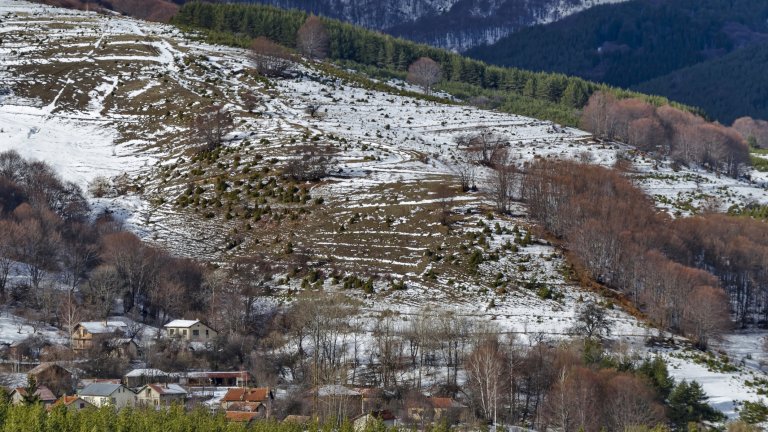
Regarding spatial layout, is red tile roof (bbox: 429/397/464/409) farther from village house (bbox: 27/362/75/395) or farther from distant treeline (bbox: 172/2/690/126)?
distant treeline (bbox: 172/2/690/126)

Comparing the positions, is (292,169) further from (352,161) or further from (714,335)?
(714,335)

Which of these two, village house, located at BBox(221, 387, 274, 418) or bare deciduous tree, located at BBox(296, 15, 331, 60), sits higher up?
bare deciduous tree, located at BBox(296, 15, 331, 60)

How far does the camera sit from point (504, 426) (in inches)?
2293

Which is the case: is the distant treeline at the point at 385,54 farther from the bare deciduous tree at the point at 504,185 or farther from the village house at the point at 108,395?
the village house at the point at 108,395

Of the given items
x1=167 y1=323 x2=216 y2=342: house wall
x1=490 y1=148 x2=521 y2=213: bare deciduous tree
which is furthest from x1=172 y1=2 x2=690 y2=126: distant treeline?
x1=167 y1=323 x2=216 y2=342: house wall

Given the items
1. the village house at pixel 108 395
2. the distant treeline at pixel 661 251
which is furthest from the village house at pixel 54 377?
the distant treeline at pixel 661 251

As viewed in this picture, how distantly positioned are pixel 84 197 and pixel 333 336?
37.7m

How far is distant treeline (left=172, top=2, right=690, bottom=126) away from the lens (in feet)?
506

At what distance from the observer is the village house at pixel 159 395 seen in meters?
60.5

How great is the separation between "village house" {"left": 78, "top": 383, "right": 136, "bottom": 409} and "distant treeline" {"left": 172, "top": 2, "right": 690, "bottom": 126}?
3787 inches

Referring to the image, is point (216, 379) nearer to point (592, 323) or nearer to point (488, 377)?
point (488, 377)

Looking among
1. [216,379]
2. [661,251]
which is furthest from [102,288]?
[661,251]

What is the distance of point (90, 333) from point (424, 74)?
90.4 metres

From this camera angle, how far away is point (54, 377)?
6212 centimetres
